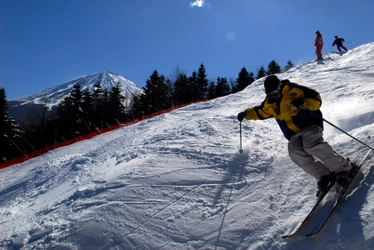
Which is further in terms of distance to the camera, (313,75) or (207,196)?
(313,75)

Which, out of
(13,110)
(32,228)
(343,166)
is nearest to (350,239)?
(343,166)

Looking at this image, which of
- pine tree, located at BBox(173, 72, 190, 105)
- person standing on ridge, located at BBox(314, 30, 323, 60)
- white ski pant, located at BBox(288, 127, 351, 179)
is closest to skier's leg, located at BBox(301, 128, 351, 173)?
white ski pant, located at BBox(288, 127, 351, 179)

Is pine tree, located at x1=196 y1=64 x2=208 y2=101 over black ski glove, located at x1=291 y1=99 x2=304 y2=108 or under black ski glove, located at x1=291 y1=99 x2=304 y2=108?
over

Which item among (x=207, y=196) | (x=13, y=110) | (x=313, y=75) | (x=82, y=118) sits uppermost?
(x=13, y=110)

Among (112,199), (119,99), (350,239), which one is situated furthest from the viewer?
(119,99)

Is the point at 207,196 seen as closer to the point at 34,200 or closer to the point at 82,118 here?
the point at 34,200

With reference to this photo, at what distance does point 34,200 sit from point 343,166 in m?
5.58

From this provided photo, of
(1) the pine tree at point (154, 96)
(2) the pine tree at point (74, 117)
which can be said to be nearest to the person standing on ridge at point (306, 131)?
(2) the pine tree at point (74, 117)

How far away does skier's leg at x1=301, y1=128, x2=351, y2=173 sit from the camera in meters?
3.13

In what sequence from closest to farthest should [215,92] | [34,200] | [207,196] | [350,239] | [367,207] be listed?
1. [350,239]
2. [367,207]
3. [207,196]
4. [34,200]
5. [215,92]

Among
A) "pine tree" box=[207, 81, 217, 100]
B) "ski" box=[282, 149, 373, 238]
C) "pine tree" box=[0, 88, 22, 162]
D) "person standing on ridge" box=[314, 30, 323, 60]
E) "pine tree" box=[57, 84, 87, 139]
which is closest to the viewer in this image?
"ski" box=[282, 149, 373, 238]

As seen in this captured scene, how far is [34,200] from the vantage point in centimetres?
529

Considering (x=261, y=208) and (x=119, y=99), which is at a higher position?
(x=119, y=99)

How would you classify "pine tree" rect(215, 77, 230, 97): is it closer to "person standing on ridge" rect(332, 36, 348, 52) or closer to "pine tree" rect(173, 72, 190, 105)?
"pine tree" rect(173, 72, 190, 105)
